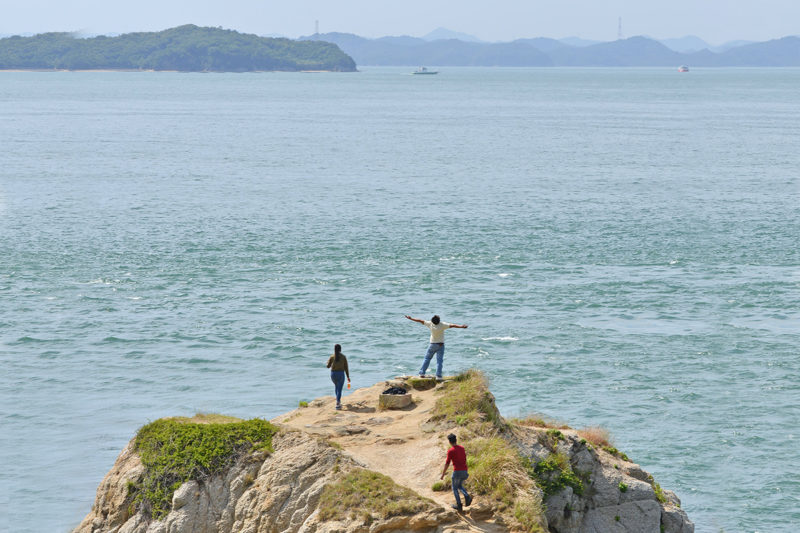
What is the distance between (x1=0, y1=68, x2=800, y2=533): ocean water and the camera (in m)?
43.3

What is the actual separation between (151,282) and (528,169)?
67.7 meters

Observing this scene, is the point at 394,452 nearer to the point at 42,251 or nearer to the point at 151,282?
the point at 151,282

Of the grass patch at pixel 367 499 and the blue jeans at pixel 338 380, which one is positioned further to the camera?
the blue jeans at pixel 338 380

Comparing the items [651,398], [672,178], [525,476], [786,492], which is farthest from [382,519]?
[672,178]

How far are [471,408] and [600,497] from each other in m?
4.48

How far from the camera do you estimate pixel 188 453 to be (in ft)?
90.4

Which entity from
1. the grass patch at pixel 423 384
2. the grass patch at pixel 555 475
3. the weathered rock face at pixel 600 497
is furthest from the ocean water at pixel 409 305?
the grass patch at pixel 423 384

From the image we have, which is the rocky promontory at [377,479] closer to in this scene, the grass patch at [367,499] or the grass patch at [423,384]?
the grass patch at [367,499]

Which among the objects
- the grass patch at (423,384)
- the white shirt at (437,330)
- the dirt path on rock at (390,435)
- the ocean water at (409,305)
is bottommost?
the ocean water at (409,305)

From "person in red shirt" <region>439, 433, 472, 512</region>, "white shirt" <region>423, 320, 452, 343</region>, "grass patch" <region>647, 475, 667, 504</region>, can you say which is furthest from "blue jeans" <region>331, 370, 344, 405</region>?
"grass patch" <region>647, 475, 667, 504</region>

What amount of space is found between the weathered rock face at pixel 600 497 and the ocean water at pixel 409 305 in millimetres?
7406

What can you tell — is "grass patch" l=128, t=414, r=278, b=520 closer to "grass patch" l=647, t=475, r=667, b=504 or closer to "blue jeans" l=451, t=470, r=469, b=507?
"blue jeans" l=451, t=470, r=469, b=507

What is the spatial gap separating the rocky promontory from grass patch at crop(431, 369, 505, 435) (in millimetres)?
40

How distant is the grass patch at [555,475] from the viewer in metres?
27.5
